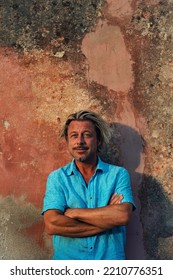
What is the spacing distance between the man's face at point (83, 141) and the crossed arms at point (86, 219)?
1.27 feet

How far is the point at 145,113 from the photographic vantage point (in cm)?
378

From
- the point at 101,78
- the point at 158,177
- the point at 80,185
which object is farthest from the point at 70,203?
the point at 101,78

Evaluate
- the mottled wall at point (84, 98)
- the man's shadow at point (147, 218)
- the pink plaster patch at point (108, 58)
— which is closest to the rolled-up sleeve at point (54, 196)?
the mottled wall at point (84, 98)

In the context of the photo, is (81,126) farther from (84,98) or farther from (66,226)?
(66,226)

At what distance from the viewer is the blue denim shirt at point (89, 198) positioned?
10.9 ft

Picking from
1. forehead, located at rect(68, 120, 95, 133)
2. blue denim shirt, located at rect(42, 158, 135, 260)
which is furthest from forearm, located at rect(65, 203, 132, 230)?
forehead, located at rect(68, 120, 95, 133)

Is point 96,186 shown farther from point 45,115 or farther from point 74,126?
point 45,115

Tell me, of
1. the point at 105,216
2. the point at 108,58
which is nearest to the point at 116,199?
the point at 105,216

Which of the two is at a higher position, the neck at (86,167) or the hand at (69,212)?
the neck at (86,167)

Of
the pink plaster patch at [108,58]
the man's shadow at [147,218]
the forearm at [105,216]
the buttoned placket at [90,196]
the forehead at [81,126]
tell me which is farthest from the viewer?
the pink plaster patch at [108,58]

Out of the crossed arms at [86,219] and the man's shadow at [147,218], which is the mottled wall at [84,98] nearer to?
the man's shadow at [147,218]

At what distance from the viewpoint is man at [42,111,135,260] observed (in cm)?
324

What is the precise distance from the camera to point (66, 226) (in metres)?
3.24

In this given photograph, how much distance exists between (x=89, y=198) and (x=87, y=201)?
0.03 meters
